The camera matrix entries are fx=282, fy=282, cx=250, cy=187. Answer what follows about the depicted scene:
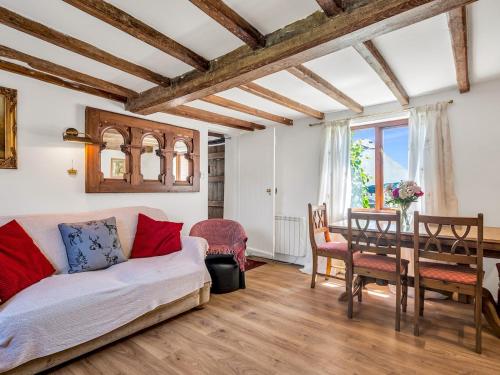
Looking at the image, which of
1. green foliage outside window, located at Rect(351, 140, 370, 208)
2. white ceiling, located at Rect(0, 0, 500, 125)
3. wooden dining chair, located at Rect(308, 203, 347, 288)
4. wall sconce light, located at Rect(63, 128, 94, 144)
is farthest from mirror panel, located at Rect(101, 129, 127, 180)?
green foliage outside window, located at Rect(351, 140, 370, 208)

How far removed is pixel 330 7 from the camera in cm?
155

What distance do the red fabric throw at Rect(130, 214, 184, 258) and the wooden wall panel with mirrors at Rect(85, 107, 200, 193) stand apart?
0.55 metres

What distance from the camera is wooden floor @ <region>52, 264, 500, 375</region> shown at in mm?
1805

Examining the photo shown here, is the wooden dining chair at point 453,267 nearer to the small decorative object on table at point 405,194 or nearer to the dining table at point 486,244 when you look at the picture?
the dining table at point 486,244

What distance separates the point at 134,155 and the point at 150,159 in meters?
0.29

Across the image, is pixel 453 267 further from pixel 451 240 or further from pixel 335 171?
pixel 335 171

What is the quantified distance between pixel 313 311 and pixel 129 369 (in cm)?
159

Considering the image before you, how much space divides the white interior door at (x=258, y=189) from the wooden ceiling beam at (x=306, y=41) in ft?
6.39

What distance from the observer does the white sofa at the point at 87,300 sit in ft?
5.24

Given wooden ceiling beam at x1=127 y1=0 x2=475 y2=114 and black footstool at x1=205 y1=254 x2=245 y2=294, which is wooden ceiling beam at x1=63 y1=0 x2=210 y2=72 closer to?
wooden ceiling beam at x1=127 y1=0 x2=475 y2=114

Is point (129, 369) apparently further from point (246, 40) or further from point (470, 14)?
point (470, 14)

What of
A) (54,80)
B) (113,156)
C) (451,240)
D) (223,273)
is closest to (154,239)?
(223,273)

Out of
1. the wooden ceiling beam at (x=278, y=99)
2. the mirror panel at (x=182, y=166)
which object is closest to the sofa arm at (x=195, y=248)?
the mirror panel at (x=182, y=166)

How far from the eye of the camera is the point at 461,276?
6.83ft
